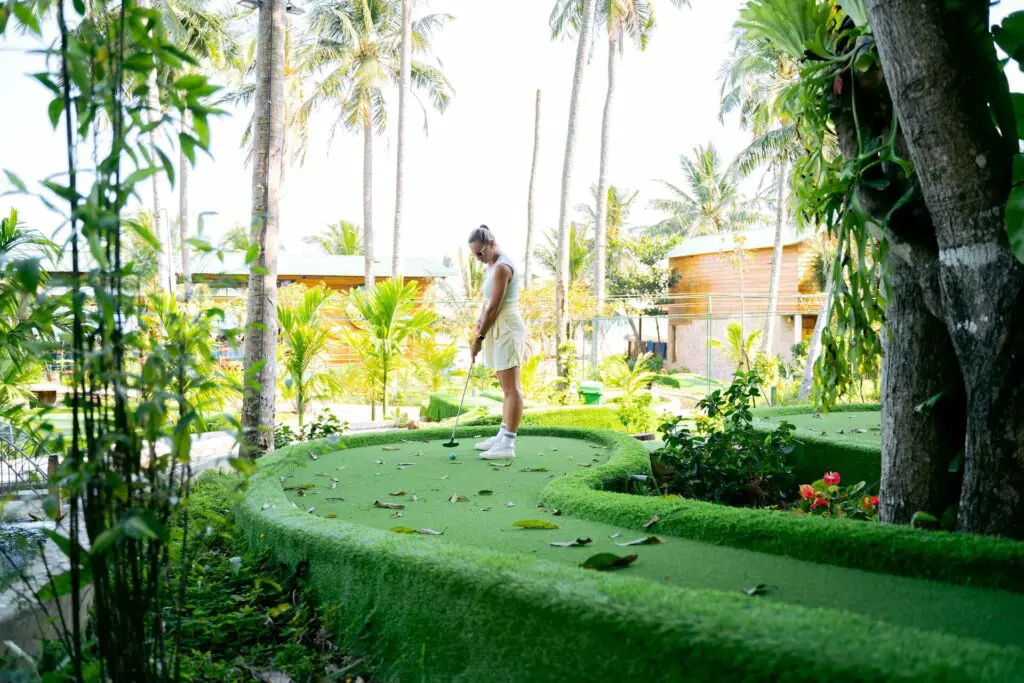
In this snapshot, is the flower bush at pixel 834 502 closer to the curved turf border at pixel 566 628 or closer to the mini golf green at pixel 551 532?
the mini golf green at pixel 551 532

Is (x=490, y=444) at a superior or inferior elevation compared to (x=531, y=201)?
inferior

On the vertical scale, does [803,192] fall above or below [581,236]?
below

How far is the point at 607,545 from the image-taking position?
3457 mm

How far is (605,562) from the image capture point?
2.98 metres

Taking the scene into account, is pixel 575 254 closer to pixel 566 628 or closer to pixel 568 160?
pixel 568 160

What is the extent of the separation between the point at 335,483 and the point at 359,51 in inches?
947

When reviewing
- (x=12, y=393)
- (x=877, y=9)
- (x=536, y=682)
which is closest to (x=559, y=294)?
(x=12, y=393)

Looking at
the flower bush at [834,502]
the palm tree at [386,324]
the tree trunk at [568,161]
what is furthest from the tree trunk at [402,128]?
the flower bush at [834,502]

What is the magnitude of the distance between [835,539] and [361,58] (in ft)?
87.2

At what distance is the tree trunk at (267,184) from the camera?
23.5 feet

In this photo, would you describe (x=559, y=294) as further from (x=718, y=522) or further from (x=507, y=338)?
(x=718, y=522)

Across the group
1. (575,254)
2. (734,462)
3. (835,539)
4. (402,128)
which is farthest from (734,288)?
(835,539)

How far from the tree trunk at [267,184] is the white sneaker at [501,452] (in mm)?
2302

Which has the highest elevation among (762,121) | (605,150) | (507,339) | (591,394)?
(762,121)
